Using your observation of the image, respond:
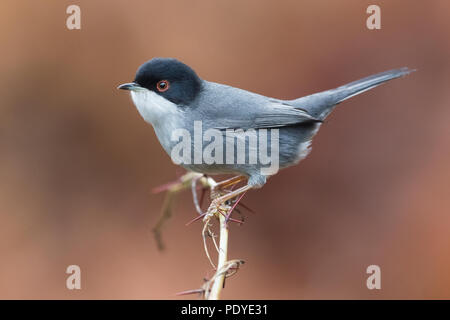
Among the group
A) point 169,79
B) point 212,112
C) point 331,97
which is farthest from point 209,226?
point 331,97

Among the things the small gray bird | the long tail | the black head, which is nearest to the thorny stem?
the small gray bird

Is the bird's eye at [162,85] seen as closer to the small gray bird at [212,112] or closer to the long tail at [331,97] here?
the small gray bird at [212,112]

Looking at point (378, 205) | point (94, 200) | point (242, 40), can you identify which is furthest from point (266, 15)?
point (94, 200)

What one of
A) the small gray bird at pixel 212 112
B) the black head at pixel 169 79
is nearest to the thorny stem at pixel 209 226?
the small gray bird at pixel 212 112

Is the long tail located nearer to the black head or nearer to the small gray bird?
the small gray bird

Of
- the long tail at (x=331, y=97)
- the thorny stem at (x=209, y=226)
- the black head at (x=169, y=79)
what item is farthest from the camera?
the long tail at (x=331, y=97)

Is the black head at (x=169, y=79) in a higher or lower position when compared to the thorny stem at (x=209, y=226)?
higher

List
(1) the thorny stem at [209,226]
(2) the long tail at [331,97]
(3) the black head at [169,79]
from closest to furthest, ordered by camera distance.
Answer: (1) the thorny stem at [209,226], (3) the black head at [169,79], (2) the long tail at [331,97]
